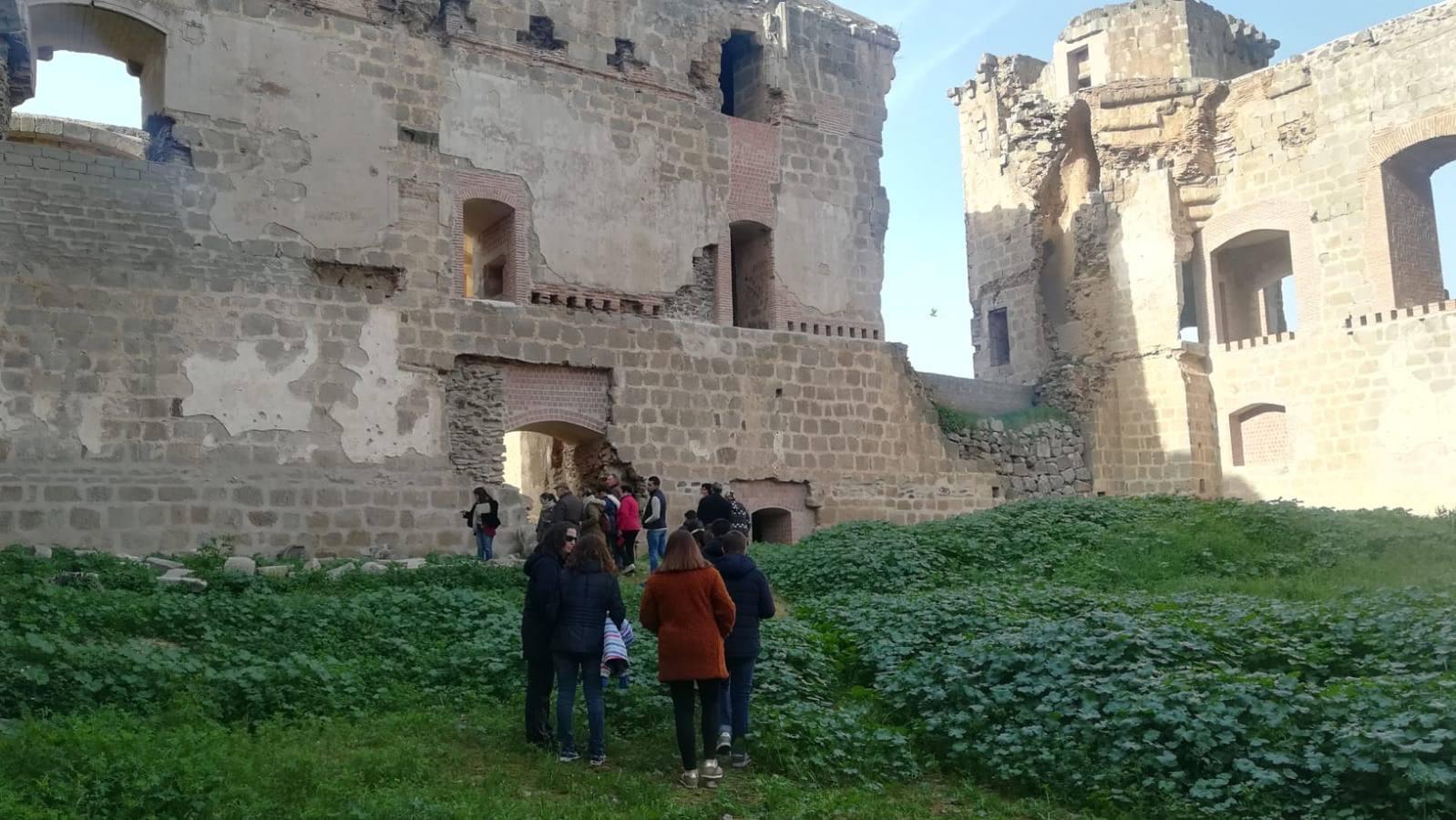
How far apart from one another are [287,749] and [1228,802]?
4766 mm

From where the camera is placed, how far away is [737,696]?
7.14 m

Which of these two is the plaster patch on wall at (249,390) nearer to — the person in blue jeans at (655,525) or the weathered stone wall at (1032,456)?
the person in blue jeans at (655,525)

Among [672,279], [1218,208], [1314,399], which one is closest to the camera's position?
[672,279]

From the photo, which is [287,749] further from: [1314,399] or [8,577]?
[1314,399]

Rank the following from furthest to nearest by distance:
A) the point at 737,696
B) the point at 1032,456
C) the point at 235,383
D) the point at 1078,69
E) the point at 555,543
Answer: the point at 1078,69 < the point at 1032,456 < the point at 235,383 < the point at 555,543 < the point at 737,696

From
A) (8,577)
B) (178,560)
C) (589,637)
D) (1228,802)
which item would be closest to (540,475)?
(178,560)

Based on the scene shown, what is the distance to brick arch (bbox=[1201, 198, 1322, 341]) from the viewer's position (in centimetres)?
2072

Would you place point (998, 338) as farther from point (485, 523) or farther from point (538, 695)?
point (538, 695)

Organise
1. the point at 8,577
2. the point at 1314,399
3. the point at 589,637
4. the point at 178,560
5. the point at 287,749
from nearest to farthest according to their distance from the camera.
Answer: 1. the point at 287,749
2. the point at 589,637
3. the point at 8,577
4. the point at 178,560
5. the point at 1314,399

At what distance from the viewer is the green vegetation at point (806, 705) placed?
5793mm

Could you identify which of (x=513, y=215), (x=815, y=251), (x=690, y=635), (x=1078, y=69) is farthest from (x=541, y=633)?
(x=1078, y=69)

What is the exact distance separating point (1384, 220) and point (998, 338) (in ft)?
24.4

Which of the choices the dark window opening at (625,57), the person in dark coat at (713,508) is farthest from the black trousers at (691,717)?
the dark window opening at (625,57)

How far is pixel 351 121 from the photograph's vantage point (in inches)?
573
